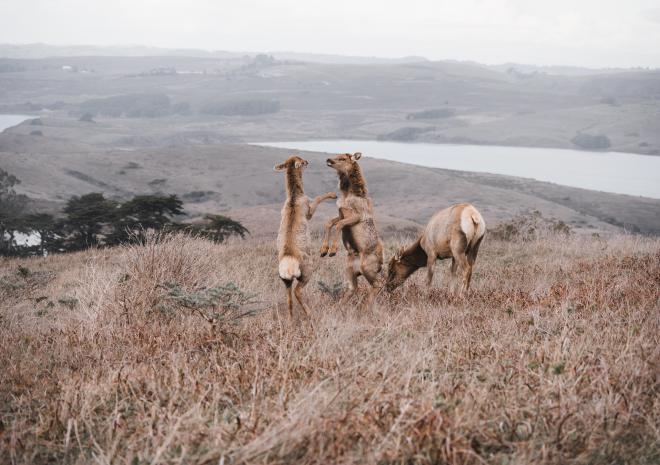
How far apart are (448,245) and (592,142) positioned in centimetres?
7393

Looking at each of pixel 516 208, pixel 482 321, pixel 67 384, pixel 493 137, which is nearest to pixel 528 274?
pixel 482 321

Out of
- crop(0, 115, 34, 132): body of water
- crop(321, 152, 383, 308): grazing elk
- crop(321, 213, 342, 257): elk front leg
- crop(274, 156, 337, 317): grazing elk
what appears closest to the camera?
crop(274, 156, 337, 317): grazing elk

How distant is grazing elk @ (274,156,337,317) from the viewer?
746 cm

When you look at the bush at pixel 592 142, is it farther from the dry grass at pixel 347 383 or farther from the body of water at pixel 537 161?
the dry grass at pixel 347 383

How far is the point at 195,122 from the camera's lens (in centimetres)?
10062

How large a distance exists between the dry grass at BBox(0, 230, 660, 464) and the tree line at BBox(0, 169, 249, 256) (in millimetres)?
12737

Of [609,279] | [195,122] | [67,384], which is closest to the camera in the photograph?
[67,384]

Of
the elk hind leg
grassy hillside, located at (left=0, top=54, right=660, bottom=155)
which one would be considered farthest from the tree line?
grassy hillside, located at (left=0, top=54, right=660, bottom=155)

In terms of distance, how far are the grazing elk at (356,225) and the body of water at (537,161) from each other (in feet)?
144

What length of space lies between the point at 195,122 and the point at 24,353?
9705 centimetres

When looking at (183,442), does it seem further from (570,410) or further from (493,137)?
(493,137)

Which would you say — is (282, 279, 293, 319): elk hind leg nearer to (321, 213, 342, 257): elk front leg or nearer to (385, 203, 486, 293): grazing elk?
(321, 213, 342, 257): elk front leg

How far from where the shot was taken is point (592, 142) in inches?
3049

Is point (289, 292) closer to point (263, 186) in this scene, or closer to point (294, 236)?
point (294, 236)
